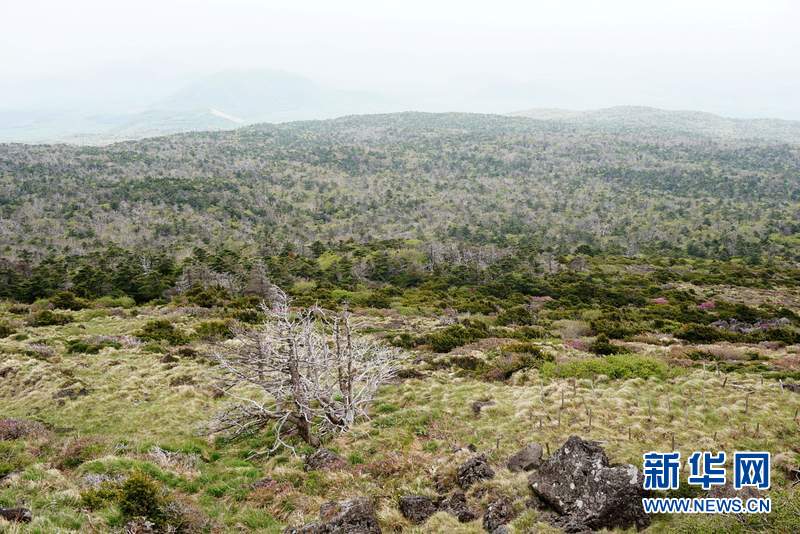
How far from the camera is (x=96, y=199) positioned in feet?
332

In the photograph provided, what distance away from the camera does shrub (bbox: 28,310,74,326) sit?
84.1ft

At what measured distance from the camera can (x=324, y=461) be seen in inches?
409

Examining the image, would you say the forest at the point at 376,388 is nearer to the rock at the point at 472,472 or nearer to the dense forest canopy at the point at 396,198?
the rock at the point at 472,472

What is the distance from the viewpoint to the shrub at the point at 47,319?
25641 mm

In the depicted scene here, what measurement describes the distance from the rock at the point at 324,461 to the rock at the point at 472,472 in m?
2.83

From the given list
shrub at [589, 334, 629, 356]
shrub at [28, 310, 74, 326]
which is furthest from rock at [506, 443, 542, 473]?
shrub at [28, 310, 74, 326]

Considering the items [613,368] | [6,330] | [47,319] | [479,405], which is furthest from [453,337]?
[47,319]

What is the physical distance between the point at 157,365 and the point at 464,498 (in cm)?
1573

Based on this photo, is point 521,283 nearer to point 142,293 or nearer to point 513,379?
point 513,379

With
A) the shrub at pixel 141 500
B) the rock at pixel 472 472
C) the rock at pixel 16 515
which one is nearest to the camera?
the rock at pixel 16 515

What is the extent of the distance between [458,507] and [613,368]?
1004cm

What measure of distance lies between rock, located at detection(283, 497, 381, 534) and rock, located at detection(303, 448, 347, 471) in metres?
2.54

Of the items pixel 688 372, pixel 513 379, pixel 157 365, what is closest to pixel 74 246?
pixel 157 365

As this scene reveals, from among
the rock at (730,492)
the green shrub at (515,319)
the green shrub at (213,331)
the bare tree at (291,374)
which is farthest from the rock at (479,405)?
the green shrub at (515,319)
